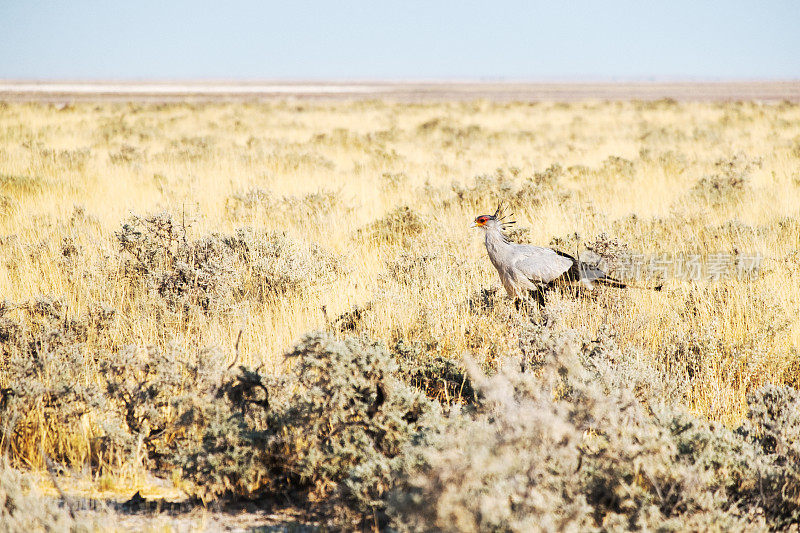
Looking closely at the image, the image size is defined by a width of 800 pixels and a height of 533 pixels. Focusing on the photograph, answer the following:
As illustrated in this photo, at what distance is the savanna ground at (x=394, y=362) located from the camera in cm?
247

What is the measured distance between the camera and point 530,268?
4586mm

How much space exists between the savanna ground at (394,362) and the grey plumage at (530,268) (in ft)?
0.65

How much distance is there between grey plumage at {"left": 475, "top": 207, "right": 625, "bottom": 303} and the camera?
4.60 metres

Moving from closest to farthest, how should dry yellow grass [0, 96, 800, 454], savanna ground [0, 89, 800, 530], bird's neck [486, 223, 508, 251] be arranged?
savanna ground [0, 89, 800, 530], dry yellow grass [0, 96, 800, 454], bird's neck [486, 223, 508, 251]

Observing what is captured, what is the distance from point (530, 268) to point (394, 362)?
1.84 meters

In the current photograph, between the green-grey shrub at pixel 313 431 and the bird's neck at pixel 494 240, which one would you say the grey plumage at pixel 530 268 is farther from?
the green-grey shrub at pixel 313 431

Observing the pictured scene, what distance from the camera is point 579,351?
3791 mm

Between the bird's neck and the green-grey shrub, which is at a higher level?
the bird's neck

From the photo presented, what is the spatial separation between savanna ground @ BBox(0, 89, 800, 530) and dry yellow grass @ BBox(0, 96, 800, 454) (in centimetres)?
4

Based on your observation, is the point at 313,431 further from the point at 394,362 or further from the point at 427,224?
the point at 427,224

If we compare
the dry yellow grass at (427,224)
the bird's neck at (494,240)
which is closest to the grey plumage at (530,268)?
the bird's neck at (494,240)

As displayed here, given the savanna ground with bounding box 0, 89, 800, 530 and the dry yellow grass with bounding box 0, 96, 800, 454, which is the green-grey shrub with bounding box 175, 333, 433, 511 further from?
the dry yellow grass with bounding box 0, 96, 800, 454

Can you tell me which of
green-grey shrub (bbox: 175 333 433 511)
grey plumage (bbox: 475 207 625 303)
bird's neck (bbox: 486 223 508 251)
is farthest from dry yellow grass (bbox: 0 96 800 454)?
green-grey shrub (bbox: 175 333 433 511)

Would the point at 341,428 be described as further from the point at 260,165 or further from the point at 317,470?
the point at 260,165
